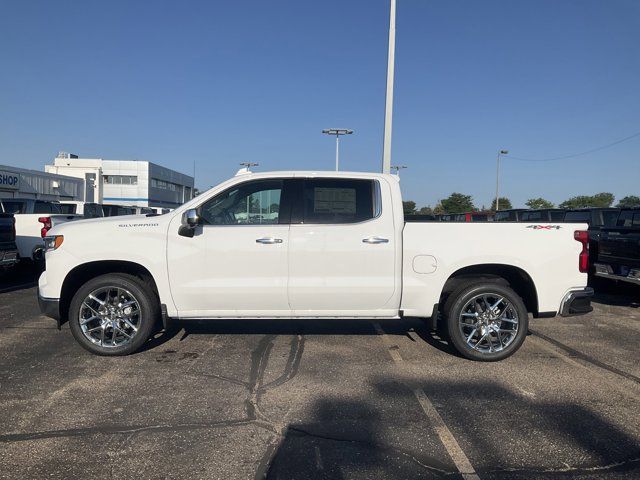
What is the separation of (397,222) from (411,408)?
1955 mm

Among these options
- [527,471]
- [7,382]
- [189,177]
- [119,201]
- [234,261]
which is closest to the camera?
[527,471]

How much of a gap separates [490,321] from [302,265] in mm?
2131

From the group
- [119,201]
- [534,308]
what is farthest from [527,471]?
[119,201]

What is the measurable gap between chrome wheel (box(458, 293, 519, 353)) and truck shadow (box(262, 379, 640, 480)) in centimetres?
96

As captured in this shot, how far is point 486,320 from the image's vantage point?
16.7ft

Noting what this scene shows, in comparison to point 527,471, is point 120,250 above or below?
above

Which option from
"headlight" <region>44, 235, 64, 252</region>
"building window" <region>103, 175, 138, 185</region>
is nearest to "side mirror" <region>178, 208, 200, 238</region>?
"headlight" <region>44, 235, 64, 252</region>

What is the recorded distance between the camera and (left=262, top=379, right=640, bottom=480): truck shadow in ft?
9.72

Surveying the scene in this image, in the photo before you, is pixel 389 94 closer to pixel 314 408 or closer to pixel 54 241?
pixel 54 241

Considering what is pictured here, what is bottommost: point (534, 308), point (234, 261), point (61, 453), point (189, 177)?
point (61, 453)

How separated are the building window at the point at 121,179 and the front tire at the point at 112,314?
171 feet

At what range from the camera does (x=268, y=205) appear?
511 centimetres

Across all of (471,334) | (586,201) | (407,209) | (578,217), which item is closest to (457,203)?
(586,201)

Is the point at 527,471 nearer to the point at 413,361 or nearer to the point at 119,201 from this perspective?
the point at 413,361
